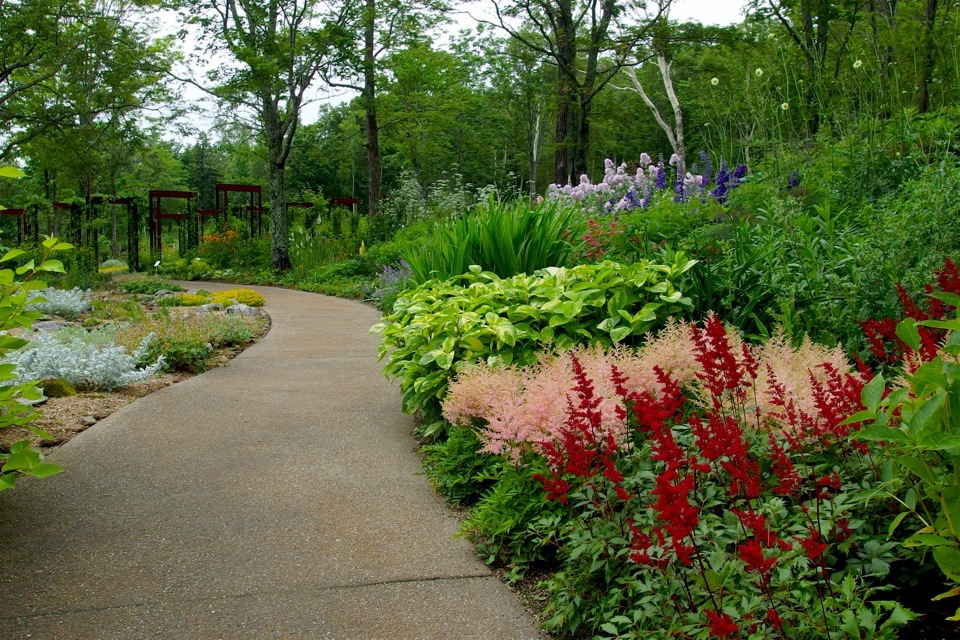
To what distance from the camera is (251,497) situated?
324cm

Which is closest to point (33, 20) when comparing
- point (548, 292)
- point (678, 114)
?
point (548, 292)

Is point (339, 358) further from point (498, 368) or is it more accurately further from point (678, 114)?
point (678, 114)

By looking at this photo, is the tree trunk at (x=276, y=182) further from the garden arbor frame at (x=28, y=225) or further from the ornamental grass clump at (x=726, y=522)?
the ornamental grass clump at (x=726, y=522)

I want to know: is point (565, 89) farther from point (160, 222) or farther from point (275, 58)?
point (160, 222)

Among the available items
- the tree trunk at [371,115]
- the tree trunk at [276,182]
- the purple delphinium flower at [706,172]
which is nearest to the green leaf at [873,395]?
the purple delphinium flower at [706,172]

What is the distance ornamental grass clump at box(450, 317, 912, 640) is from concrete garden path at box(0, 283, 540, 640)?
365 millimetres

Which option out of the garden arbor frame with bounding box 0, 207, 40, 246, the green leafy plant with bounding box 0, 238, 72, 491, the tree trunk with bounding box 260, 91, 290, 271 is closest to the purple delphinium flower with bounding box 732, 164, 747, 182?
the green leafy plant with bounding box 0, 238, 72, 491

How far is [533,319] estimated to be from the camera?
400 cm

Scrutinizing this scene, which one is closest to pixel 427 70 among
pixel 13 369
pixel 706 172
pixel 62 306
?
pixel 62 306

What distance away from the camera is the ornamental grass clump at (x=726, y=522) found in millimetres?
1596

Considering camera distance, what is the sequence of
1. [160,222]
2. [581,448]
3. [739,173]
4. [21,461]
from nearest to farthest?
[581,448]
[21,461]
[739,173]
[160,222]

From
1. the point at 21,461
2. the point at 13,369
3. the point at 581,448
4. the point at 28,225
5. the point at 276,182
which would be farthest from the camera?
the point at 28,225

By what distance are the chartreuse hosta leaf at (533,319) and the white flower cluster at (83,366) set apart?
2.32m

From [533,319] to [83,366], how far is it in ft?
11.5
